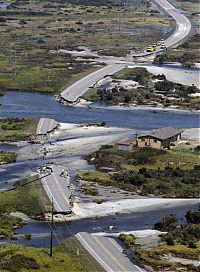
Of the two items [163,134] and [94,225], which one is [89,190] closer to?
[94,225]

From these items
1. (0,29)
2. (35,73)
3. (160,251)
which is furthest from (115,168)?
(0,29)

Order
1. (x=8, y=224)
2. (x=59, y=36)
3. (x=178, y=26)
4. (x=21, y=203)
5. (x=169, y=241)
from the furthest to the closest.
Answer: (x=178, y=26) < (x=59, y=36) < (x=21, y=203) < (x=8, y=224) < (x=169, y=241)

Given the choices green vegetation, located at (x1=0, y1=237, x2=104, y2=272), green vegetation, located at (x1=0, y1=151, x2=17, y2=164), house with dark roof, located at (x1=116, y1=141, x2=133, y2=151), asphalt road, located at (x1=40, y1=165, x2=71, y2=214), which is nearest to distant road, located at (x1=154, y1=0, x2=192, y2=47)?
house with dark roof, located at (x1=116, y1=141, x2=133, y2=151)

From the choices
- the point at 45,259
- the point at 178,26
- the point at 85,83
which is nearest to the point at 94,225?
the point at 45,259

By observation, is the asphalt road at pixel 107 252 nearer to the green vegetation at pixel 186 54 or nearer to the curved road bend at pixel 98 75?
the curved road bend at pixel 98 75

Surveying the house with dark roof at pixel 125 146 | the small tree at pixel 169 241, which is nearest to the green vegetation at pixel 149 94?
the house with dark roof at pixel 125 146

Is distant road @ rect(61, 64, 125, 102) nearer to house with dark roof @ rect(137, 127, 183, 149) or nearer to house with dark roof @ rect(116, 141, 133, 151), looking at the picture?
house with dark roof @ rect(116, 141, 133, 151)
